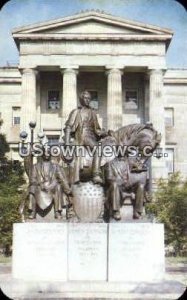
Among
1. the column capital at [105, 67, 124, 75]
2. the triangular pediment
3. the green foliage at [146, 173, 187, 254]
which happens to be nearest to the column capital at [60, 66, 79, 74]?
the column capital at [105, 67, 124, 75]

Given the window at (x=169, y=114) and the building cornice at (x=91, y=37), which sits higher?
the building cornice at (x=91, y=37)

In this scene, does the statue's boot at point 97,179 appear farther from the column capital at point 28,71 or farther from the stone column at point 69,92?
the column capital at point 28,71

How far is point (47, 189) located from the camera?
60.8 ft

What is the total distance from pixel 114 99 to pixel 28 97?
8320 mm

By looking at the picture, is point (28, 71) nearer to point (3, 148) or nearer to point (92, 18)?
point (92, 18)

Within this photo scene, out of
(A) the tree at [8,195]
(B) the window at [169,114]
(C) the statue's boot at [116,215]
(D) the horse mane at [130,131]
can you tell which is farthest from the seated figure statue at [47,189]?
(B) the window at [169,114]

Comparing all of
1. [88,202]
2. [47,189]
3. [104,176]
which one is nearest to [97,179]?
[104,176]

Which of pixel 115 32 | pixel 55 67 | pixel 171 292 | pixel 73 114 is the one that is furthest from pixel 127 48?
pixel 171 292

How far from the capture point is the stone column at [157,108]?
67.0m

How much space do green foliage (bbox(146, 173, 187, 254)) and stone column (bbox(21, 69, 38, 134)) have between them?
19.9 meters

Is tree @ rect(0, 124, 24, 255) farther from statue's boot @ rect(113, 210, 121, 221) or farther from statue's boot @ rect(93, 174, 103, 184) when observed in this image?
statue's boot @ rect(113, 210, 121, 221)

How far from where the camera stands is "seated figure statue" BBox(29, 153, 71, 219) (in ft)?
60.6

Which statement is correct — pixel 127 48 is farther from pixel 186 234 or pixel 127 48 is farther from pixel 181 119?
pixel 186 234

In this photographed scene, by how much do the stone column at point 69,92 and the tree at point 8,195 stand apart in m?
15.5
